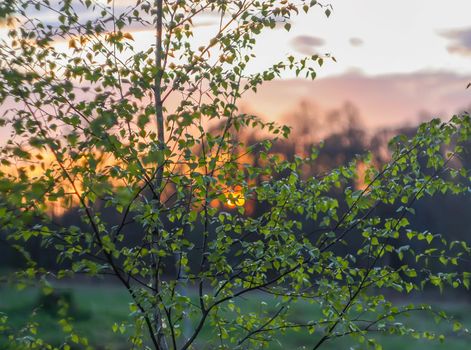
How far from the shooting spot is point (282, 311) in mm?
6027

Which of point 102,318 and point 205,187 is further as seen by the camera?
point 102,318

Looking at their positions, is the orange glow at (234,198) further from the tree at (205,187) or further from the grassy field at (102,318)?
the grassy field at (102,318)

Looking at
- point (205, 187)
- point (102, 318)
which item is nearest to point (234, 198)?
point (205, 187)

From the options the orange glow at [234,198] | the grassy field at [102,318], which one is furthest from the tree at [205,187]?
the grassy field at [102,318]

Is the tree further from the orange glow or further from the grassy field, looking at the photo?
the grassy field

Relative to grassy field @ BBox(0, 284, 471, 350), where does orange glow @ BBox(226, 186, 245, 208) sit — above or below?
above

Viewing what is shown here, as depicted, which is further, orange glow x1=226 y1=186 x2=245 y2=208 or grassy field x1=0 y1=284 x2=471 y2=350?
grassy field x1=0 y1=284 x2=471 y2=350

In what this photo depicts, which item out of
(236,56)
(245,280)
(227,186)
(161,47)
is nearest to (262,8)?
(236,56)

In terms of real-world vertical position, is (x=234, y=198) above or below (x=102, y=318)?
above

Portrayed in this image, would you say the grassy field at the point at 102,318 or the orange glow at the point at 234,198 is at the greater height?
the orange glow at the point at 234,198

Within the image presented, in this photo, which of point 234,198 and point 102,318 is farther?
point 102,318

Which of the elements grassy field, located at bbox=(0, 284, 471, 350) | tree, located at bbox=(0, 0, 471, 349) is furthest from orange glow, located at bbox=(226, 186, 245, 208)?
grassy field, located at bbox=(0, 284, 471, 350)

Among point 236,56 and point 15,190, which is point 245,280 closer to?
→ point 236,56

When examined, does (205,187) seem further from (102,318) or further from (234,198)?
(102,318)
